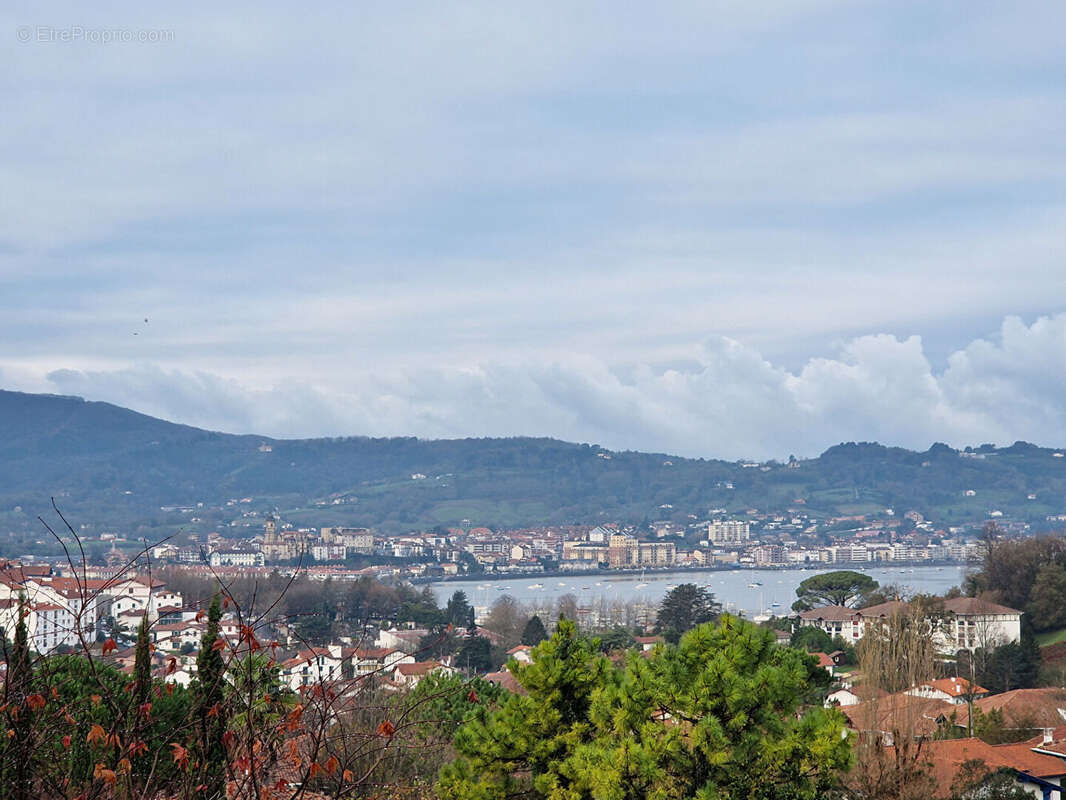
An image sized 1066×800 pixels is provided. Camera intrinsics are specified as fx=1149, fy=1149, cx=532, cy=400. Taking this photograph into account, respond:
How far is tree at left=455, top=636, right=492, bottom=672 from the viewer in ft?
83.6

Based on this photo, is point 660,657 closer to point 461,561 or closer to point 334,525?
point 461,561

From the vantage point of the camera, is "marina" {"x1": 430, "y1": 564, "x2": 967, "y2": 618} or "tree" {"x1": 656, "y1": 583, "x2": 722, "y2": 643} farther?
"marina" {"x1": 430, "y1": 564, "x2": 967, "y2": 618}

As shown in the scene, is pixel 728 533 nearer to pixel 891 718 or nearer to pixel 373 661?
pixel 891 718

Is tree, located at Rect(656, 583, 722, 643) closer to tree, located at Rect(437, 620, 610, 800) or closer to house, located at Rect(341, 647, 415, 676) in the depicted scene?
house, located at Rect(341, 647, 415, 676)

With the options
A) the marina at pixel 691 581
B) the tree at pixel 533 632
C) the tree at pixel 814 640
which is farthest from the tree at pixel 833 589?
the marina at pixel 691 581

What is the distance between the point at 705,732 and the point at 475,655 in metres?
21.1

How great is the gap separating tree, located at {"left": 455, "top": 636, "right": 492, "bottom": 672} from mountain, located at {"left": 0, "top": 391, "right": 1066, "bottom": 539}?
8465 centimetres

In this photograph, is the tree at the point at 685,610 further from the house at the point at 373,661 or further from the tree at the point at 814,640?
the house at the point at 373,661

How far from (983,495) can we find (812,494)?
1872cm

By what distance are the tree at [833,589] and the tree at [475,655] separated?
1050 cm

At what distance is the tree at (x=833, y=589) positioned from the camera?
105 ft

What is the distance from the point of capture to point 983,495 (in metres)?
130

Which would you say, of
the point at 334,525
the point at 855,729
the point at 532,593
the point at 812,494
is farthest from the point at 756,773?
the point at 812,494

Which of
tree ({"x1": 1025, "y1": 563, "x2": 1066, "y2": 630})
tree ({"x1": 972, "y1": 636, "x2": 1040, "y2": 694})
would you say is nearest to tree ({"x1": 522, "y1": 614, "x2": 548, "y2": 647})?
tree ({"x1": 972, "y1": 636, "x2": 1040, "y2": 694})
